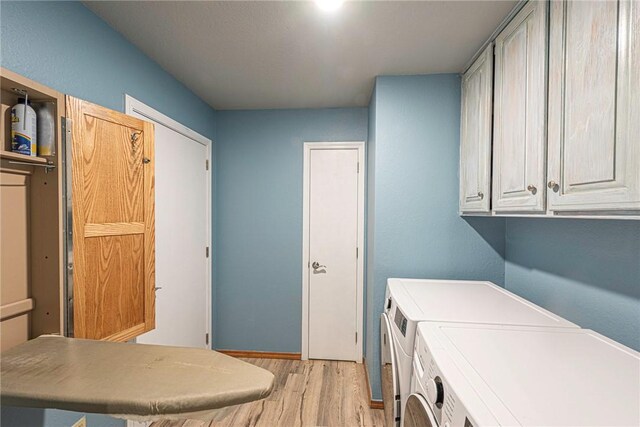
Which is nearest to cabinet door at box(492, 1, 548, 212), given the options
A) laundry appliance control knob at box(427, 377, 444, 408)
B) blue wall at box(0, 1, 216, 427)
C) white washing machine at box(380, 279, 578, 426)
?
white washing machine at box(380, 279, 578, 426)

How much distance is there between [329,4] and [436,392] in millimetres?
1611

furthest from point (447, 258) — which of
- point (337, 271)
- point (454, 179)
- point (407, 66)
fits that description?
point (407, 66)

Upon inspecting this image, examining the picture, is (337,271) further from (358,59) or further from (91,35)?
(91,35)

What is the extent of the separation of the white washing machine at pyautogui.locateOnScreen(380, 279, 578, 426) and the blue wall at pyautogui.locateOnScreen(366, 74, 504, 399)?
30 cm

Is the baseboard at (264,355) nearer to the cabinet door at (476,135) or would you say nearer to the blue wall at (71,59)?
the blue wall at (71,59)

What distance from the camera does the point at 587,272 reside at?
132 cm

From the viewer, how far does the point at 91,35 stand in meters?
1.53

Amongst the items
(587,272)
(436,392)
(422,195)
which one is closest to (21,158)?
(436,392)

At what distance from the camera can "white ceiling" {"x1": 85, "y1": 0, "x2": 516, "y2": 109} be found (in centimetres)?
150

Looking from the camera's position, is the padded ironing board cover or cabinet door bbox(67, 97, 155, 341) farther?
cabinet door bbox(67, 97, 155, 341)

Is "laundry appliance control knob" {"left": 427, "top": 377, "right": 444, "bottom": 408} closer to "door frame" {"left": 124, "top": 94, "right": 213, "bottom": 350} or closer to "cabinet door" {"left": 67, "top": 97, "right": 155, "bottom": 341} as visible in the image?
"cabinet door" {"left": 67, "top": 97, "right": 155, "bottom": 341}

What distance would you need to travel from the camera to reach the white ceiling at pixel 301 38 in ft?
4.91

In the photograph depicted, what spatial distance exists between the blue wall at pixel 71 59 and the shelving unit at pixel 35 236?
0.31 m

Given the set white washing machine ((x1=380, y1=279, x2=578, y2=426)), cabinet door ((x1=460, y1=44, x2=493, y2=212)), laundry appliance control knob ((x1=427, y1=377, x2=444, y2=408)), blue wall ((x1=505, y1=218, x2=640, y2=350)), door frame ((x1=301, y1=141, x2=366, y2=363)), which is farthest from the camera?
door frame ((x1=301, y1=141, x2=366, y2=363))
